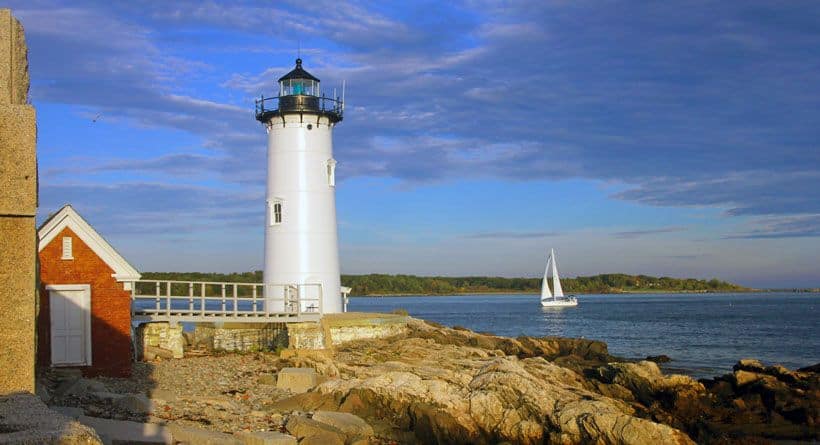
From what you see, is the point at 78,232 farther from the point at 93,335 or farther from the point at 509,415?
the point at 509,415

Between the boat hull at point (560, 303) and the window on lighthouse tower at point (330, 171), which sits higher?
the window on lighthouse tower at point (330, 171)

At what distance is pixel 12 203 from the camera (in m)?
7.17

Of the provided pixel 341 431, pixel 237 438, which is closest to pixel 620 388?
pixel 341 431


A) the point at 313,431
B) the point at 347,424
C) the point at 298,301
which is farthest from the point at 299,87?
the point at 313,431

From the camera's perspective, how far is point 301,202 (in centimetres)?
2947

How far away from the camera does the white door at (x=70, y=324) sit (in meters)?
18.4

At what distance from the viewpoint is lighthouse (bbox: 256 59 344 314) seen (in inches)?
1155

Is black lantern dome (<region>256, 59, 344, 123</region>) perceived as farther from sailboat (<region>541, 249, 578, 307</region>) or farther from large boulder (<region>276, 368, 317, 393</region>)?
sailboat (<region>541, 249, 578, 307</region>)

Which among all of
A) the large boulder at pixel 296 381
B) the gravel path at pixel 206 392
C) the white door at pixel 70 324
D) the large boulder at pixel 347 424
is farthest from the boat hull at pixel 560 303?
the large boulder at pixel 347 424

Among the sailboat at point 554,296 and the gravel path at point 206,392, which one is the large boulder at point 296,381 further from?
the sailboat at point 554,296

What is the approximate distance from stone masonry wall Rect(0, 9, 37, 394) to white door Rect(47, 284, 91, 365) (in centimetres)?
1167

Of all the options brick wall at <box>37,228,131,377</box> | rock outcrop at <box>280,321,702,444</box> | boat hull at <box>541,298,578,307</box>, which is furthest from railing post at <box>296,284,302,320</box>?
boat hull at <box>541,298,578,307</box>

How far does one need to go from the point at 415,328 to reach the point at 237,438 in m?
18.2

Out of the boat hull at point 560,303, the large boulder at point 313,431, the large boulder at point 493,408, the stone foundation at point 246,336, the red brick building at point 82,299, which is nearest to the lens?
the large boulder at point 313,431
